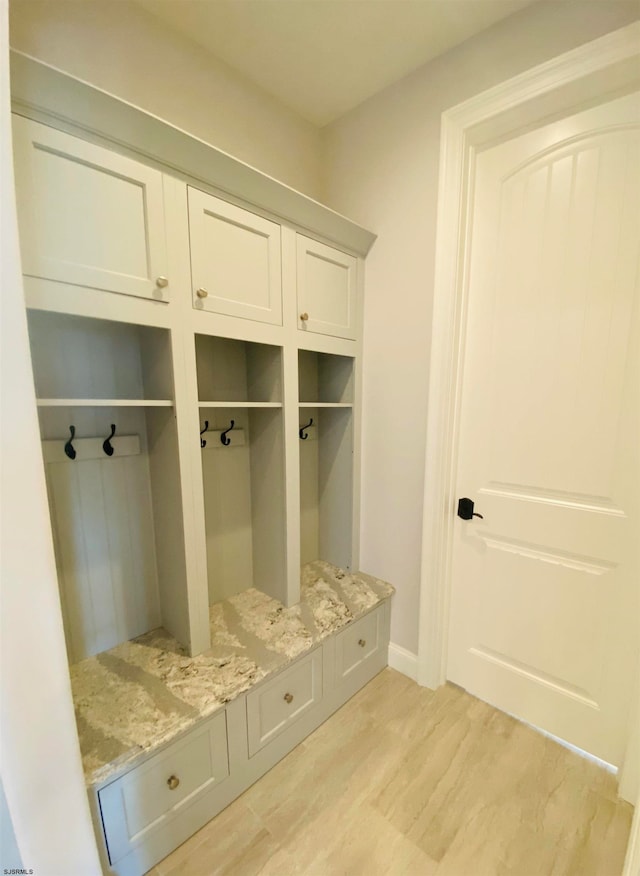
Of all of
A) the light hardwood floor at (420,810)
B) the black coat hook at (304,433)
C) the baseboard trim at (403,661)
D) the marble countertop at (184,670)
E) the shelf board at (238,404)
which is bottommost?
the light hardwood floor at (420,810)

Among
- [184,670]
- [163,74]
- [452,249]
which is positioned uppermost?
[163,74]

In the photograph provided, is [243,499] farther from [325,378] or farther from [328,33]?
[328,33]

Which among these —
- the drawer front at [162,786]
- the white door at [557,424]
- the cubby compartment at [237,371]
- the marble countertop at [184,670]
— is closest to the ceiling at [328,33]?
the white door at [557,424]

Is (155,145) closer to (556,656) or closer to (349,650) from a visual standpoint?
(349,650)

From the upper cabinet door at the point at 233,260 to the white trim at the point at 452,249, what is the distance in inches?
28.6

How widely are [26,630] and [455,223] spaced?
6.41 ft

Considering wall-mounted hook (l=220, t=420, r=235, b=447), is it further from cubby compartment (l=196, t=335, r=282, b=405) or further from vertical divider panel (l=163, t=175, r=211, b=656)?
vertical divider panel (l=163, t=175, r=211, b=656)

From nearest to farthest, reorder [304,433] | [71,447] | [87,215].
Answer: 1. [87,215]
2. [71,447]
3. [304,433]

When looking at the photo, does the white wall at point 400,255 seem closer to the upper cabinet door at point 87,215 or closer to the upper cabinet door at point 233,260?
the upper cabinet door at point 233,260

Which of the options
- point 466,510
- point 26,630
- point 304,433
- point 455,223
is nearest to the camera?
point 26,630

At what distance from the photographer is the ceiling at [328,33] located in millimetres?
1295

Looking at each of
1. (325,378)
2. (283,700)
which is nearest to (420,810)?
(283,700)

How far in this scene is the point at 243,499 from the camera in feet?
5.99

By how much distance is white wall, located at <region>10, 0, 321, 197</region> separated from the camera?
1.14 meters
